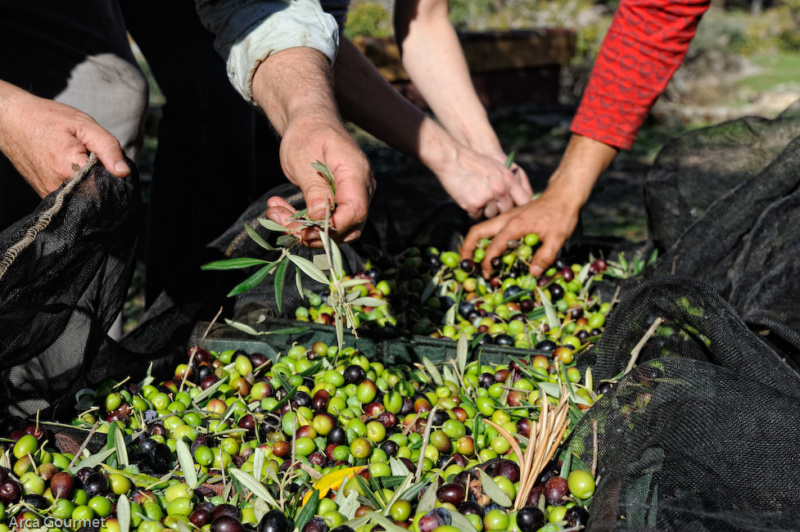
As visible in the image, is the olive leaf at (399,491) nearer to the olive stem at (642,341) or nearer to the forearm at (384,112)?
the olive stem at (642,341)

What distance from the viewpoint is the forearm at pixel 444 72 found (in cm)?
267

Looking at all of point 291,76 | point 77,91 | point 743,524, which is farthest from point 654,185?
point 77,91

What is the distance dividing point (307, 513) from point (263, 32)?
1132 mm

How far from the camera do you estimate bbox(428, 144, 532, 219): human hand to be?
2377 millimetres

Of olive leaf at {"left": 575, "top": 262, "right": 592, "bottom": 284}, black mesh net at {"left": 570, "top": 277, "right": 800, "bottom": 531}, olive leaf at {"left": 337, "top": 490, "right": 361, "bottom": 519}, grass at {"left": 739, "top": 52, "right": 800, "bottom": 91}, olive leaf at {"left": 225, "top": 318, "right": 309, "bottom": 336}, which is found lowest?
grass at {"left": 739, "top": 52, "right": 800, "bottom": 91}

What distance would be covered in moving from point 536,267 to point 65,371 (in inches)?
52.2

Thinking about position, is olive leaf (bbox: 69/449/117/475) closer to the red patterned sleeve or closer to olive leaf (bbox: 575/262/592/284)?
olive leaf (bbox: 575/262/592/284)

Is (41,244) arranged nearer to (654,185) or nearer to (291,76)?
(291,76)

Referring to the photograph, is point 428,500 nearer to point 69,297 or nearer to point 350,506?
point 350,506

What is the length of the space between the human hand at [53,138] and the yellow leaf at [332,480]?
2.30ft

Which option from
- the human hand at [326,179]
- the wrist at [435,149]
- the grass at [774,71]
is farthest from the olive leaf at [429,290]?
the grass at [774,71]

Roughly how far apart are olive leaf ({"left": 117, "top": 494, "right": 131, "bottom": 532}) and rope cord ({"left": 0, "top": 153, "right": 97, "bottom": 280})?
414mm

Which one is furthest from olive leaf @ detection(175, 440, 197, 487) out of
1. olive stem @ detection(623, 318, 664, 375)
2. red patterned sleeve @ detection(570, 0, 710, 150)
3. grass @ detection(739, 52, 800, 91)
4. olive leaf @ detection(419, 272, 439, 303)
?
grass @ detection(739, 52, 800, 91)

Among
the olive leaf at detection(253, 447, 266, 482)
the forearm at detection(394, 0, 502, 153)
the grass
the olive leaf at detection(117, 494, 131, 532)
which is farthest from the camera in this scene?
the grass
